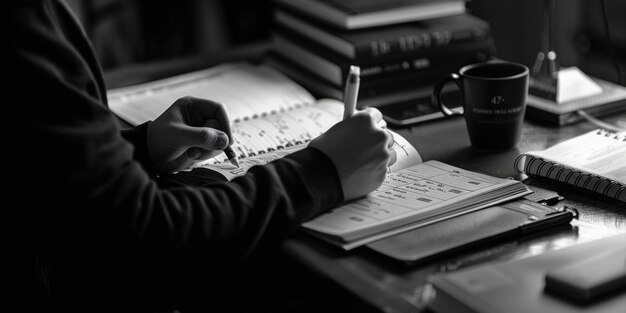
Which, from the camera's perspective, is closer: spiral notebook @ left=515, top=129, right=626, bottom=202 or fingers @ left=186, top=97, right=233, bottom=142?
spiral notebook @ left=515, top=129, right=626, bottom=202

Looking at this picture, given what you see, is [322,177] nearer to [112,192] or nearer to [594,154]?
[112,192]

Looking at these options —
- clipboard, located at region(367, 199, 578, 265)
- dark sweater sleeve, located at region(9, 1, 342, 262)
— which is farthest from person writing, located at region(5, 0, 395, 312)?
clipboard, located at region(367, 199, 578, 265)

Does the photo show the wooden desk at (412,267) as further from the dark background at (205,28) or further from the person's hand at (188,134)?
the dark background at (205,28)

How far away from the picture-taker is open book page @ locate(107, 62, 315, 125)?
4.36ft

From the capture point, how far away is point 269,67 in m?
1.53

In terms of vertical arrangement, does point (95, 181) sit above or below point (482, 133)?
above

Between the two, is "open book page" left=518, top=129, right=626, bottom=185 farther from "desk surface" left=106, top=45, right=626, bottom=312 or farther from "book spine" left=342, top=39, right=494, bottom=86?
"book spine" left=342, top=39, right=494, bottom=86

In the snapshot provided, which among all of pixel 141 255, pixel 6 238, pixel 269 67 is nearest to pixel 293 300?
pixel 141 255

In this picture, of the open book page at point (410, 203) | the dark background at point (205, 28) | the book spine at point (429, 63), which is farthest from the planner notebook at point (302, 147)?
the dark background at point (205, 28)

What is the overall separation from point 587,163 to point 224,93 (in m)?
0.62

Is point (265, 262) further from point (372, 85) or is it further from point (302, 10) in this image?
point (302, 10)

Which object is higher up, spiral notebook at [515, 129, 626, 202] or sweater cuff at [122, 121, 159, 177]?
sweater cuff at [122, 121, 159, 177]

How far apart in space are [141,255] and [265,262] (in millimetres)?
138

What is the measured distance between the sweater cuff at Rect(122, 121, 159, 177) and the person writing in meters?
0.09
